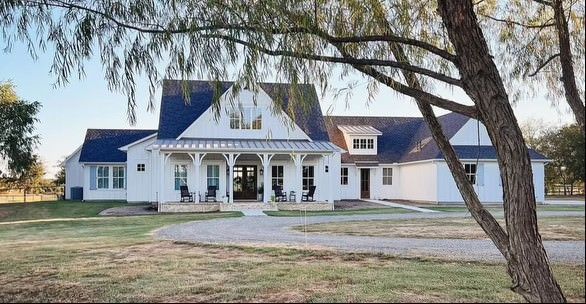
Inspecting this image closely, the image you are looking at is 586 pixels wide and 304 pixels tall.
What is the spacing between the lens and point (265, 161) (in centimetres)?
2416

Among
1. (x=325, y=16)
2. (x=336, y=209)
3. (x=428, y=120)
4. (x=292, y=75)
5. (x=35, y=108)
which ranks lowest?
(x=336, y=209)

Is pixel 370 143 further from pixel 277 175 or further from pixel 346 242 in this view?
pixel 346 242

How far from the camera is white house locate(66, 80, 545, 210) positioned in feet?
81.1

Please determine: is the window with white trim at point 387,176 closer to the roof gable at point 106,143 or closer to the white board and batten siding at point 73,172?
the roof gable at point 106,143

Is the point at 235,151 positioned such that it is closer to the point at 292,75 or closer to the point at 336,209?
the point at 336,209

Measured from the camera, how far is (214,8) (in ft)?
16.2

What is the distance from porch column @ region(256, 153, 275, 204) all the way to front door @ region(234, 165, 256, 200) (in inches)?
48.1

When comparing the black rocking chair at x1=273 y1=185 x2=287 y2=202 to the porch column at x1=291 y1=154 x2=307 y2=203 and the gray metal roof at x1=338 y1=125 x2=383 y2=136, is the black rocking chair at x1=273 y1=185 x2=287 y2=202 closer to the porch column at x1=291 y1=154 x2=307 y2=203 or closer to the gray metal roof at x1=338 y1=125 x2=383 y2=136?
the porch column at x1=291 y1=154 x2=307 y2=203

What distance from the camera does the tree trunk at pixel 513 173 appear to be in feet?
13.0

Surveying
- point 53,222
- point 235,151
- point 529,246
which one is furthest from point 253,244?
point 235,151

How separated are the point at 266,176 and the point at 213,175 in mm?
2758

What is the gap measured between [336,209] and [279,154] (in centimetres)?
364

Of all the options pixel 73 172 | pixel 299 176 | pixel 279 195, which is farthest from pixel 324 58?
pixel 73 172

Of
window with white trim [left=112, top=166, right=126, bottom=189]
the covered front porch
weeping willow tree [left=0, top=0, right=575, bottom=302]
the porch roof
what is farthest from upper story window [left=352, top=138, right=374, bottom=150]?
weeping willow tree [left=0, top=0, right=575, bottom=302]
